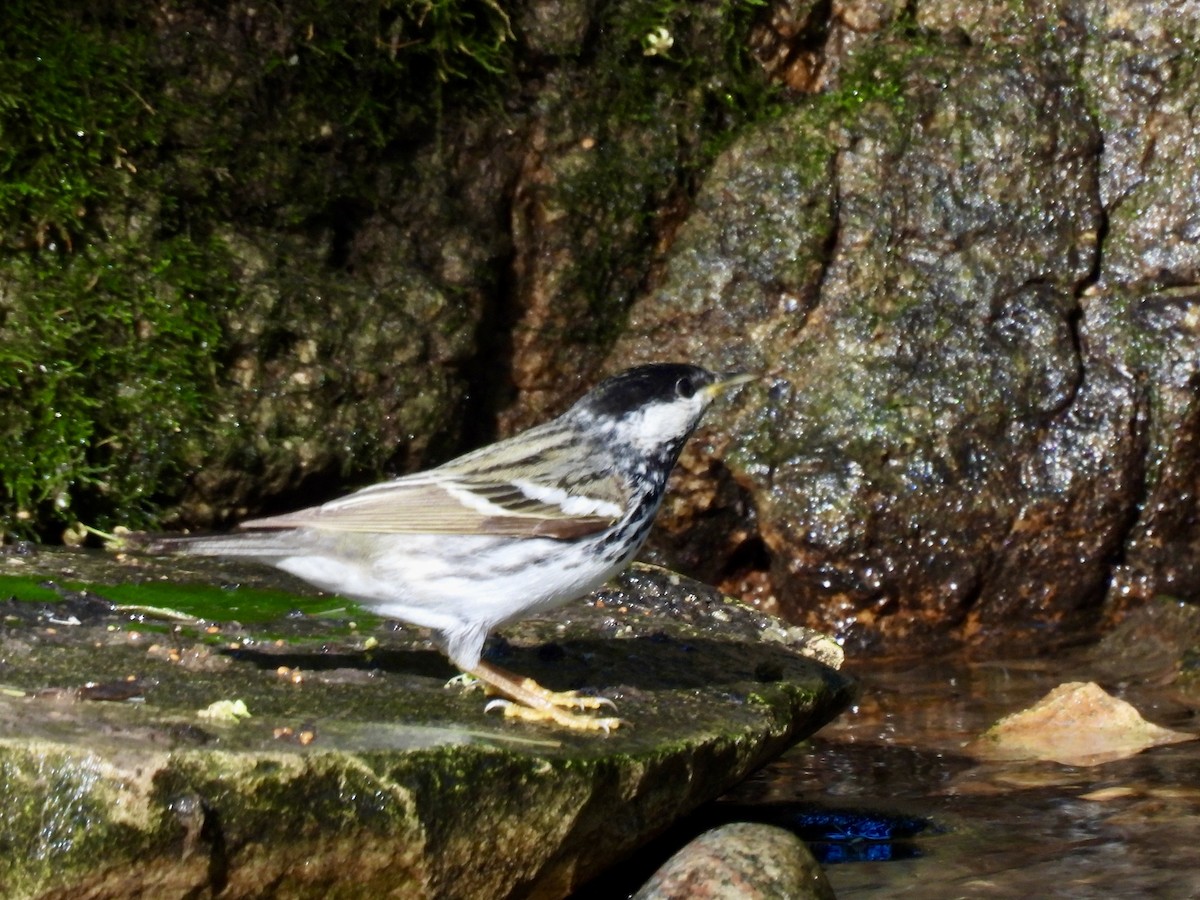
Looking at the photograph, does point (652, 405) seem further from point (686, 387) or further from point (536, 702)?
point (536, 702)

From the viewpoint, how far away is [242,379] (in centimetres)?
657

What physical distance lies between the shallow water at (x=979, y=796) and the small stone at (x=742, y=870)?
41 cm

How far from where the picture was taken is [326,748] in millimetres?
3330

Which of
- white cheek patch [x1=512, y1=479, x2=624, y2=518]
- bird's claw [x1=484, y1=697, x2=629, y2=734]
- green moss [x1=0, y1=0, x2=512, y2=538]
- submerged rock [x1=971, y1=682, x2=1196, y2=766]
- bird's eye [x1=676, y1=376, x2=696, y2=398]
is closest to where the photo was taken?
bird's claw [x1=484, y1=697, x2=629, y2=734]

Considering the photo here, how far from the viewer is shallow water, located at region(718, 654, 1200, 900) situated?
171 inches

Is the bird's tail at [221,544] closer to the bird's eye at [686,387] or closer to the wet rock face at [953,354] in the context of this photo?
the bird's eye at [686,387]

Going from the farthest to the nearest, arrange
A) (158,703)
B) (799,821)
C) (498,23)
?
(498,23) < (799,821) < (158,703)

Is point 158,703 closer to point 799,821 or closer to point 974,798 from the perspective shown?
point 799,821

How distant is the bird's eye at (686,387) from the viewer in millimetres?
5117

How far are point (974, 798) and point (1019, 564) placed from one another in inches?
90.1

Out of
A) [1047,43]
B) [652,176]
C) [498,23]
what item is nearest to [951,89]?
[1047,43]

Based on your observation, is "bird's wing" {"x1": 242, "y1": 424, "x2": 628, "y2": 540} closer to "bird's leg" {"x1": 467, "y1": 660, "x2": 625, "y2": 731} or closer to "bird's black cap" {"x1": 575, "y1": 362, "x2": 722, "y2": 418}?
"bird's black cap" {"x1": 575, "y1": 362, "x2": 722, "y2": 418}

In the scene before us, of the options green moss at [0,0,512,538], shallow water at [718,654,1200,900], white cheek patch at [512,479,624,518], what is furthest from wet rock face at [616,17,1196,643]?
white cheek patch at [512,479,624,518]

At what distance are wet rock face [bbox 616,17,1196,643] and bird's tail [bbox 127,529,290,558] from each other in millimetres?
3331
